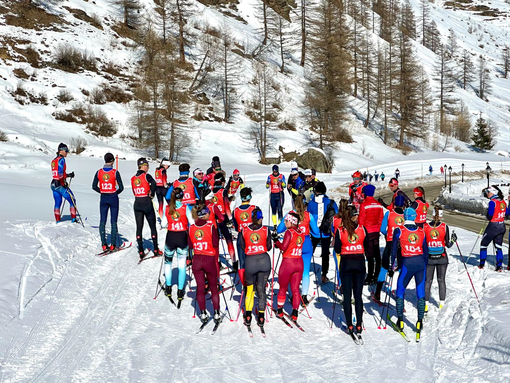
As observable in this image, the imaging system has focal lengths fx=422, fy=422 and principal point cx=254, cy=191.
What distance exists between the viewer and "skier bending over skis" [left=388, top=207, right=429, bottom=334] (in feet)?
22.6

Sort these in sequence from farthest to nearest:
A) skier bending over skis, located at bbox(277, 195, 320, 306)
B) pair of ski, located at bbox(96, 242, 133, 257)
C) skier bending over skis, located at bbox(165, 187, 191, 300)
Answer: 1. pair of ski, located at bbox(96, 242, 133, 257)
2. skier bending over skis, located at bbox(165, 187, 191, 300)
3. skier bending over skis, located at bbox(277, 195, 320, 306)

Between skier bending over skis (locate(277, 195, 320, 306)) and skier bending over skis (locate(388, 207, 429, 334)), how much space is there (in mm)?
1513

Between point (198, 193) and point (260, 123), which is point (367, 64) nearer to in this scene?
point (260, 123)

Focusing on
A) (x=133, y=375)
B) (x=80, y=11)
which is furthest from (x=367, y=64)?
(x=133, y=375)

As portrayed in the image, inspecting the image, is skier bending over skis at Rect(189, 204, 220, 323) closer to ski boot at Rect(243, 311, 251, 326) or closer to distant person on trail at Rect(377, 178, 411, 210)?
ski boot at Rect(243, 311, 251, 326)

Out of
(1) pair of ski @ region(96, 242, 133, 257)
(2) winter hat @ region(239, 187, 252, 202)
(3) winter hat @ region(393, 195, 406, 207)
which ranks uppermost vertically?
(2) winter hat @ region(239, 187, 252, 202)

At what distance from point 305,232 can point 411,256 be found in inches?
70.7

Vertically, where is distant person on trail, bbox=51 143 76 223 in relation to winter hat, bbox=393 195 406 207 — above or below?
above

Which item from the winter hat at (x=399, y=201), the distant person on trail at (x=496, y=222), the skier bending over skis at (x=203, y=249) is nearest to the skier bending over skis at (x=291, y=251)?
the skier bending over skis at (x=203, y=249)

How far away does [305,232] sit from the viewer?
7.48 metres

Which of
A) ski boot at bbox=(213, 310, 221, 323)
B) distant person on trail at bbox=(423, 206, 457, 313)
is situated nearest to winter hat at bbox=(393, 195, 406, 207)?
distant person on trail at bbox=(423, 206, 457, 313)

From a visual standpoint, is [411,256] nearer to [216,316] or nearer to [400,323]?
[400,323]

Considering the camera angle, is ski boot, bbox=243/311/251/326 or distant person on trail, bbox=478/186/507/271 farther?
distant person on trail, bbox=478/186/507/271

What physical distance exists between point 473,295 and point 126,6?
5396 centimetres
